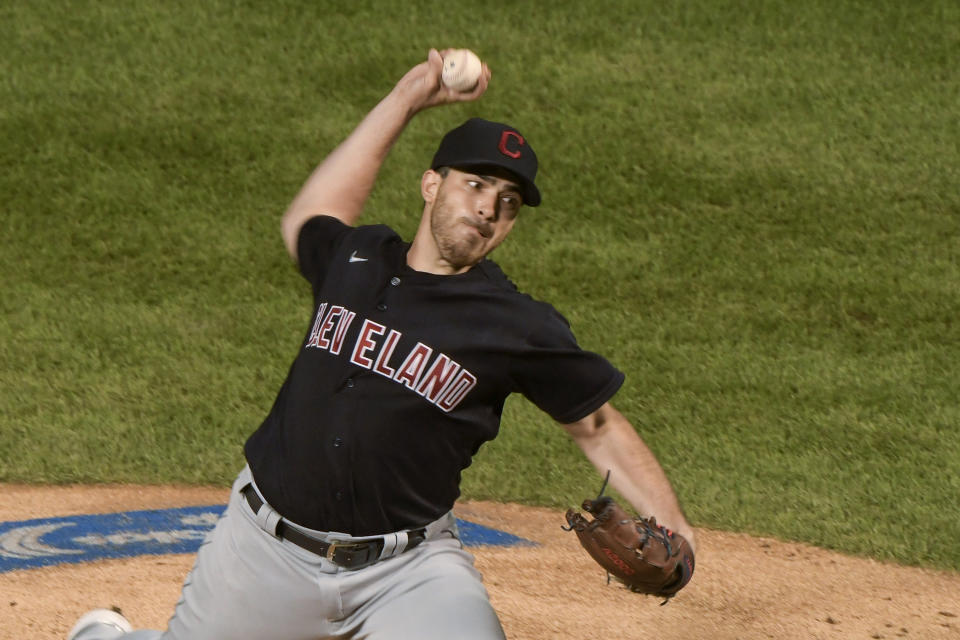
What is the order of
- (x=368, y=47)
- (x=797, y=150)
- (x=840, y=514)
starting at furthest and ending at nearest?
(x=368, y=47) → (x=797, y=150) → (x=840, y=514)

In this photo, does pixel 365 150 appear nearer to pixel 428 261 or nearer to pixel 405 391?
pixel 428 261

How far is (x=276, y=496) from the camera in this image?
3.73 meters

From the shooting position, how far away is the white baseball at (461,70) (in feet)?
13.2

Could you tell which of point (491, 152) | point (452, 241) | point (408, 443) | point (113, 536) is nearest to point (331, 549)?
point (408, 443)

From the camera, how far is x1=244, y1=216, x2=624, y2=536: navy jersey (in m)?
3.66

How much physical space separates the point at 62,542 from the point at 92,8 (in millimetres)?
8289

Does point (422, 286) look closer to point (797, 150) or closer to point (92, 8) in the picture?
point (797, 150)

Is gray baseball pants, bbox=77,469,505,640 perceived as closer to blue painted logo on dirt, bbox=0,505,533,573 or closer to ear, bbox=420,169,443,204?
ear, bbox=420,169,443,204

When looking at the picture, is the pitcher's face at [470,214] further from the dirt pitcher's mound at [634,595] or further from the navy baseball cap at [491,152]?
the dirt pitcher's mound at [634,595]

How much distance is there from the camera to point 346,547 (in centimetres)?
368

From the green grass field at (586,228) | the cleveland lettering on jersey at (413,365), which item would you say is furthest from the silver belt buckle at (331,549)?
the green grass field at (586,228)

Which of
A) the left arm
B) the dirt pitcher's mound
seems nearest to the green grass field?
the dirt pitcher's mound

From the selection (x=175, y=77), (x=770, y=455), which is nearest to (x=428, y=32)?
(x=175, y=77)

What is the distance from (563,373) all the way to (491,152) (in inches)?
25.9
